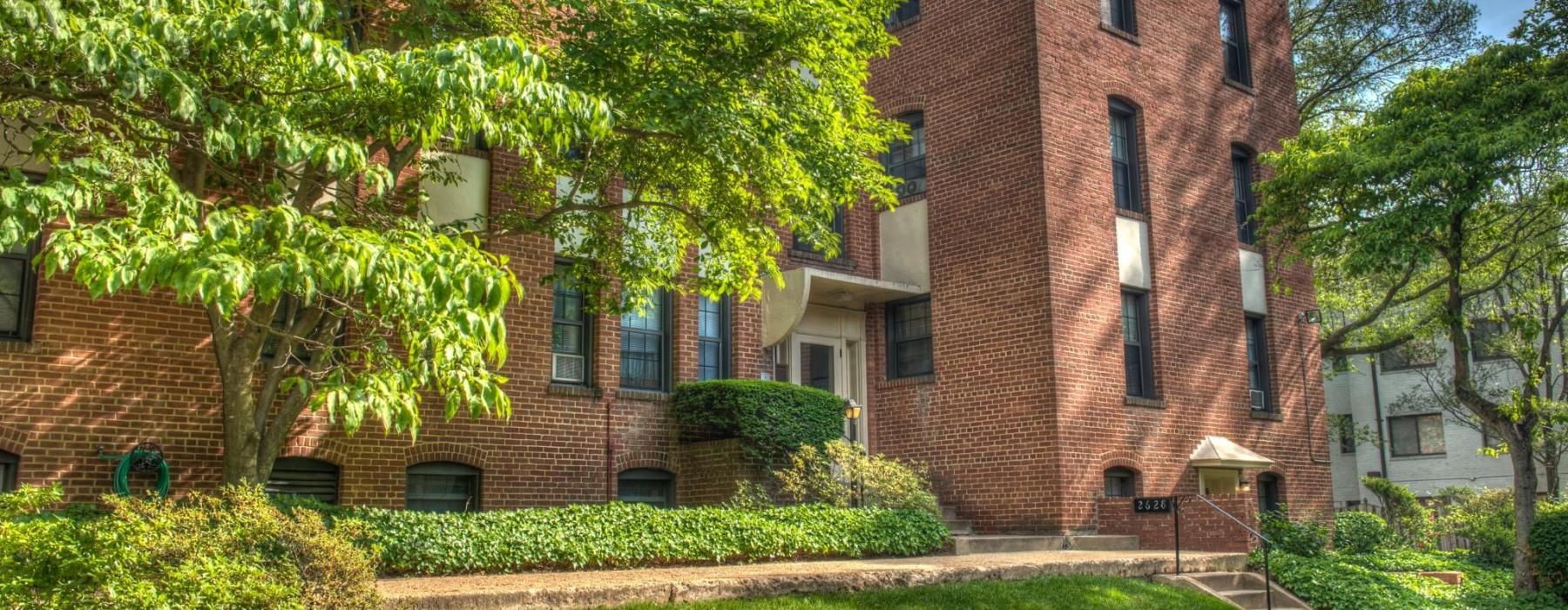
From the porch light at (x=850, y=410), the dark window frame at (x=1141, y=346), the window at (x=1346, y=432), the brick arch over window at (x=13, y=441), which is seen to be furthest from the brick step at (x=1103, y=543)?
the window at (x=1346, y=432)

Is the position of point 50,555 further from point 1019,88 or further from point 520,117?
point 1019,88

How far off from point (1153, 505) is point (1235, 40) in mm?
10230

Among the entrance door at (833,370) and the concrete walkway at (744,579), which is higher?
the entrance door at (833,370)

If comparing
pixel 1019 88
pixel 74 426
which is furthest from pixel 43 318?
pixel 1019 88

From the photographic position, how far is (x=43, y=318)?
11.2 m

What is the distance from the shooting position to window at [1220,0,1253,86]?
2145 cm

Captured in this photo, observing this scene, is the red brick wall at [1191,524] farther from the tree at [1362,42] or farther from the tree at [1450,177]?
the tree at [1362,42]

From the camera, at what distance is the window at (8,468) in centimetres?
1096

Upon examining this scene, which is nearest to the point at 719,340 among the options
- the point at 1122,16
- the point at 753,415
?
the point at 753,415

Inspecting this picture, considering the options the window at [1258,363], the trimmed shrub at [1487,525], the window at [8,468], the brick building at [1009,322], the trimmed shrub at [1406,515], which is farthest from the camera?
the trimmed shrub at [1406,515]

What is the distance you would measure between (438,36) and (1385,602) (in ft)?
37.7

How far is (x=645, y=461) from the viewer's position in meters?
15.2

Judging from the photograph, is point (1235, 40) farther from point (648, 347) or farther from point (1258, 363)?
point (648, 347)

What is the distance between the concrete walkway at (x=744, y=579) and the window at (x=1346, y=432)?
21.6 m
